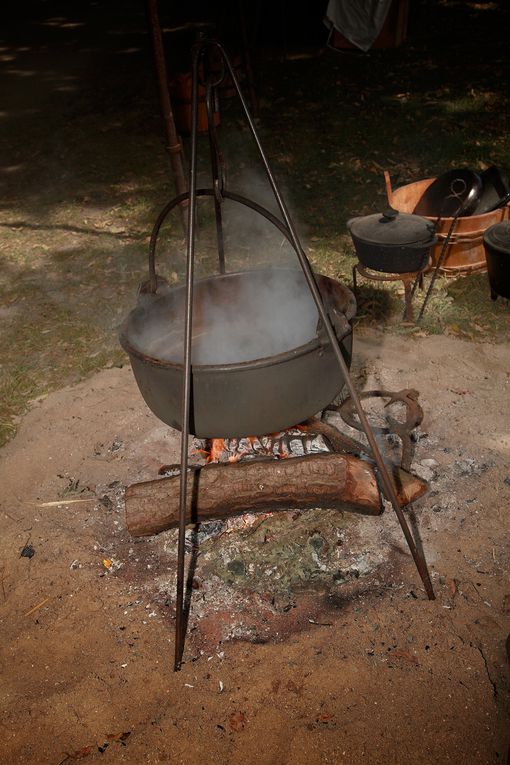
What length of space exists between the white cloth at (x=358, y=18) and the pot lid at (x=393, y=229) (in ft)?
25.2

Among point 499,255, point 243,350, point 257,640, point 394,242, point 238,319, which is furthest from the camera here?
point 394,242

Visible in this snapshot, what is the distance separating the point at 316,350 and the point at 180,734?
5.84ft

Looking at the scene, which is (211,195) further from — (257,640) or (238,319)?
(257,640)

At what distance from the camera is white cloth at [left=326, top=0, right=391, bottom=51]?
10.7 m

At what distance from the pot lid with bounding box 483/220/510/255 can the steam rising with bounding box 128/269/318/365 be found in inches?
71.0

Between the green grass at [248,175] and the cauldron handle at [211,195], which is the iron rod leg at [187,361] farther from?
the green grass at [248,175]

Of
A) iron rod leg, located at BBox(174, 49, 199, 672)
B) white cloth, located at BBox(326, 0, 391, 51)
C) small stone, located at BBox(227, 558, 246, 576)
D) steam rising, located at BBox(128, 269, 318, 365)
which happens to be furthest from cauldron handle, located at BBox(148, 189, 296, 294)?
white cloth, located at BBox(326, 0, 391, 51)

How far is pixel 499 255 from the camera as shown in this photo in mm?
4660

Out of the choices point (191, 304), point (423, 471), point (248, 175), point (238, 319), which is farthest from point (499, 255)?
point (248, 175)

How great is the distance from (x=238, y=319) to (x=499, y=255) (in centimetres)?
222

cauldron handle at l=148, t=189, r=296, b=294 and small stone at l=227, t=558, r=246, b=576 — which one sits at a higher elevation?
cauldron handle at l=148, t=189, r=296, b=294

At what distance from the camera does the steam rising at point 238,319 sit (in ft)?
11.9

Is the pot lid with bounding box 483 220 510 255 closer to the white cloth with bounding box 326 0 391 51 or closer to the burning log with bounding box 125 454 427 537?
the burning log with bounding box 125 454 427 537

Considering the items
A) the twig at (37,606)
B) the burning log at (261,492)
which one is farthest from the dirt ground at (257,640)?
the burning log at (261,492)
